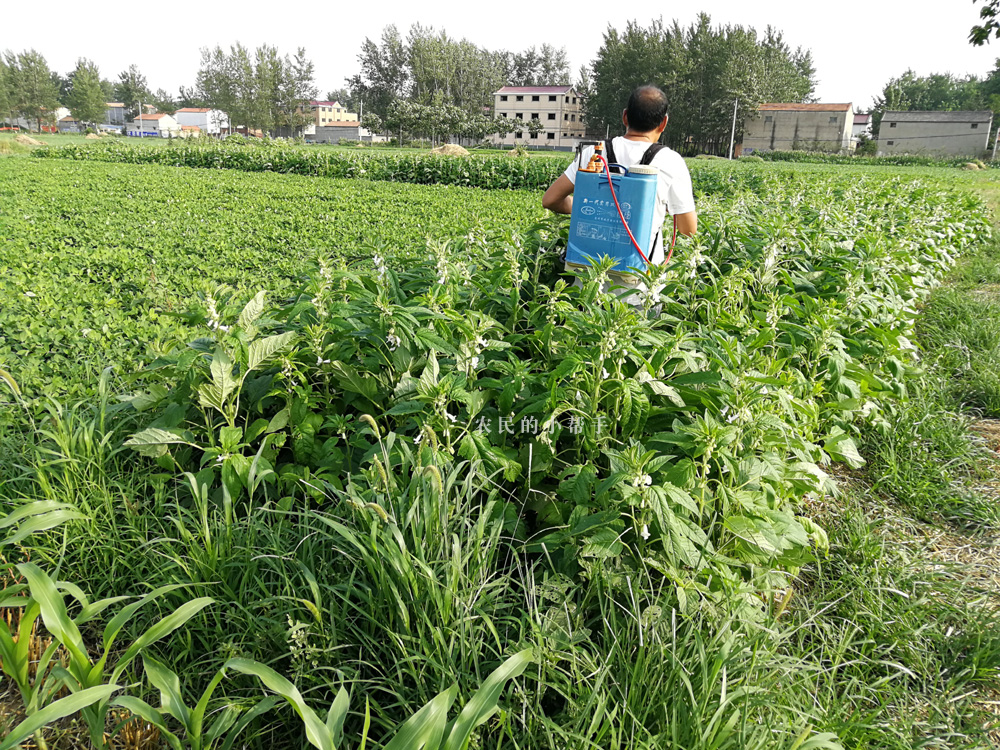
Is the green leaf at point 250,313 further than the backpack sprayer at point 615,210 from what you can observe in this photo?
No

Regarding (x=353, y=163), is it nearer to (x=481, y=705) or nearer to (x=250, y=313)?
(x=250, y=313)

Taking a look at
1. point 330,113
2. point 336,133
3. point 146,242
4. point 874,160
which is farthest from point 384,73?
point 146,242

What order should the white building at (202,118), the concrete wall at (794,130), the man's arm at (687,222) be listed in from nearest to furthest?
the man's arm at (687,222) → the concrete wall at (794,130) → the white building at (202,118)

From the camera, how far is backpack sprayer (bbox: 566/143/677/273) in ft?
10.0

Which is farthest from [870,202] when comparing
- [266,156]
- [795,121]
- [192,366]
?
[795,121]

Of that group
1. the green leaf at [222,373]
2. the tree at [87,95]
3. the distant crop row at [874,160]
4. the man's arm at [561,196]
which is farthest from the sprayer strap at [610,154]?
the tree at [87,95]

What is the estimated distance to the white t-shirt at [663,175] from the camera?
126 inches

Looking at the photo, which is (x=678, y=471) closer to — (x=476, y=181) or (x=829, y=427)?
(x=829, y=427)

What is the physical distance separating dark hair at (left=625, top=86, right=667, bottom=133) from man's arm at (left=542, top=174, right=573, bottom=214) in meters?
0.45

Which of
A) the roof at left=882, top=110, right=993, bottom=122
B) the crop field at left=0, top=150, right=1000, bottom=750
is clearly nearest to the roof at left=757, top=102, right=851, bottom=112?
the roof at left=882, top=110, right=993, bottom=122

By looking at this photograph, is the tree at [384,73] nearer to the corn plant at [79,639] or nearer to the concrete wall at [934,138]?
the concrete wall at [934,138]

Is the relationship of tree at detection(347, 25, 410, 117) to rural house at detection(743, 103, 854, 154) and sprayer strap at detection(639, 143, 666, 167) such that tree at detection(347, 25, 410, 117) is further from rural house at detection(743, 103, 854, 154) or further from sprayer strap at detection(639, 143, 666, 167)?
sprayer strap at detection(639, 143, 666, 167)

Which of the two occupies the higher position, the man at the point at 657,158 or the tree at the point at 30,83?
the tree at the point at 30,83

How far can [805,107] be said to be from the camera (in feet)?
204
